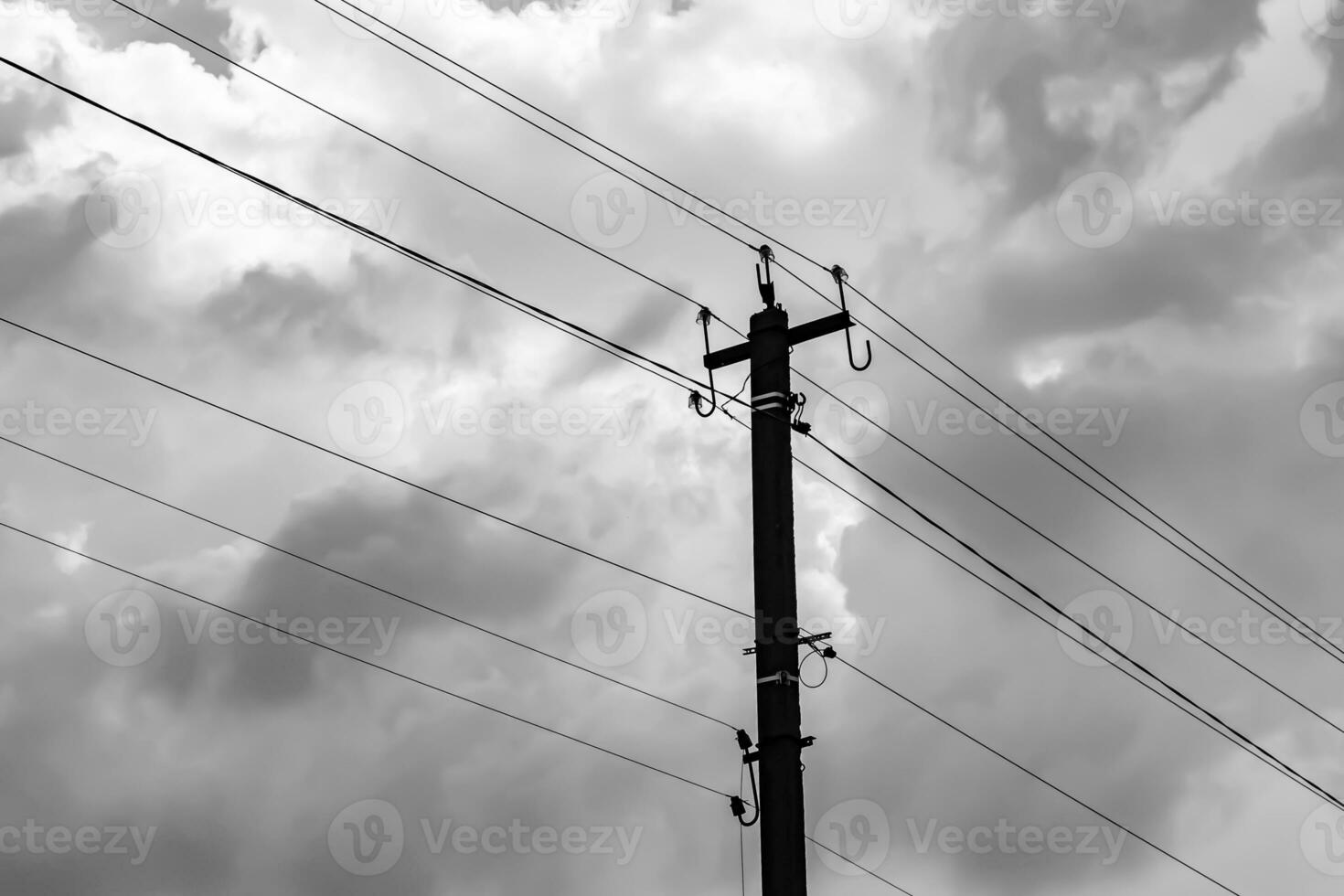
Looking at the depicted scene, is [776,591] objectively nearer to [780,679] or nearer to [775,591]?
[775,591]

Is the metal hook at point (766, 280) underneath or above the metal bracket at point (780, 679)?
above

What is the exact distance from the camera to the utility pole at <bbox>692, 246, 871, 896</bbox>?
1476 centimetres

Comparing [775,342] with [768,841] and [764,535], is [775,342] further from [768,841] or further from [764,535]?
[768,841]

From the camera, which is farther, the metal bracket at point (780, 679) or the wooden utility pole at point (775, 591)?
the metal bracket at point (780, 679)

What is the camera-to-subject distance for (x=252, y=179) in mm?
13703

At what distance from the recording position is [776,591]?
15.6m

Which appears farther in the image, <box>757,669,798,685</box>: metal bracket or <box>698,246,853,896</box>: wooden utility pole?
<box>757,669,798,685</box>: metal bracket

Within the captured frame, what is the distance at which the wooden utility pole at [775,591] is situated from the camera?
14.8 meters

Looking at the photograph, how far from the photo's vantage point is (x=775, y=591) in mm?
15633

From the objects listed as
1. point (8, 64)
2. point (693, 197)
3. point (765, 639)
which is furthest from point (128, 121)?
point (765, 639)

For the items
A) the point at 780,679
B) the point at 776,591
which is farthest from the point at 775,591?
the point at 780,679

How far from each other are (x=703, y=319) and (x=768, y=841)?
19.5 ft

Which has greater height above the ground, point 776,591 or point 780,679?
point 776,591

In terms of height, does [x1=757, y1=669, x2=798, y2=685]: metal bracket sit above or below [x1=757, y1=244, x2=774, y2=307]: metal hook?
below
